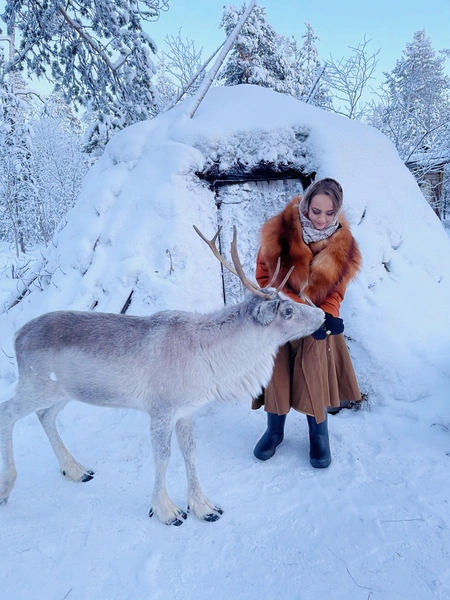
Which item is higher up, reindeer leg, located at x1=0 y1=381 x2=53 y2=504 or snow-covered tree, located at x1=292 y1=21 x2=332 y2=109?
snow-covered tree, located at x1=292 y1=21 x2=332 y2=109

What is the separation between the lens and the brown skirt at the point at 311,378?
315cm

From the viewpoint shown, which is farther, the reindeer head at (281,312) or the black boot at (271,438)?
the black boot at (271,438)

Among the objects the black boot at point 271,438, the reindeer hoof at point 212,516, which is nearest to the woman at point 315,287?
the black boot at point 271,438

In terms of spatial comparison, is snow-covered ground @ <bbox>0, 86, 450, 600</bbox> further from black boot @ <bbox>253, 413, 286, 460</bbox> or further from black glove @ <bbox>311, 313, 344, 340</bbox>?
black glove @ <bbox>311, 313, 344, 340</bbox>

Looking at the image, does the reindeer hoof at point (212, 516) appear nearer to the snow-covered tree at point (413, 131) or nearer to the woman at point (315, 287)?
the woman at point (315, 287)

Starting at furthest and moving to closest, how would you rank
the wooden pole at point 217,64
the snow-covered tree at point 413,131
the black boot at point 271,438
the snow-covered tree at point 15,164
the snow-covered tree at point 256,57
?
the snow-covered tree at point 256,57, the snow-covered tree at point 413,131, the snow-covered tree at point 15,164, the wooden pole at point 217,64, the black boot at point 271,438

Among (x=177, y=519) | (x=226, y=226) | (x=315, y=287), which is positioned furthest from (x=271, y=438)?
(x=226, y=226)

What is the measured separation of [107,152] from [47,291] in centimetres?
240

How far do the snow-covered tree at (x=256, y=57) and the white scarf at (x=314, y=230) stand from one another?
15324 mm

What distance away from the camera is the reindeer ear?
2.78 metres

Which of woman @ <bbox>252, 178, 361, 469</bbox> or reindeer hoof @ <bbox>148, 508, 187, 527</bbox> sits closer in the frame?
reindeer hoof @ <bbox>148, 508, 187, 527</bbox>

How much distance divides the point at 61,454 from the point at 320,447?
230 cm

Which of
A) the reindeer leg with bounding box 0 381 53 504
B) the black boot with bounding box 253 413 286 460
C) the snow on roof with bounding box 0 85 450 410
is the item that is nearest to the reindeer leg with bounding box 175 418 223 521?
the black boot with bounding box 253 413 286 460

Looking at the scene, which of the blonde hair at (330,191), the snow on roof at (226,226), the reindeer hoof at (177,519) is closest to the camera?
the reindeer hoof at (177,519)
